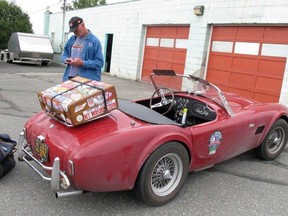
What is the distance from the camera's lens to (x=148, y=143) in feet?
9.71

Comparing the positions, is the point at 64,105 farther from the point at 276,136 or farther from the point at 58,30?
the point at 58,30

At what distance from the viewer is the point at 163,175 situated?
3219 mm

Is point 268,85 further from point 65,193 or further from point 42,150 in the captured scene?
point 65,193

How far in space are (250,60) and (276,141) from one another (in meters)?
5.55

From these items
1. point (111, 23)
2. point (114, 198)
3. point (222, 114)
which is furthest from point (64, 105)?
point (111, 23)

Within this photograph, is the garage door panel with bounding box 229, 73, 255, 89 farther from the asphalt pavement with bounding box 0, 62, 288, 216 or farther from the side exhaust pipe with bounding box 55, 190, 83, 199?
the side exhaust pipe with bounding box 55, 190, 83, 199

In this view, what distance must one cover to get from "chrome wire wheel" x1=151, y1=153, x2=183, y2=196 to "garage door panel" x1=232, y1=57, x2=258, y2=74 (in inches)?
280

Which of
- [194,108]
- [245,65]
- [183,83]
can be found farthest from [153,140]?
[245,65]

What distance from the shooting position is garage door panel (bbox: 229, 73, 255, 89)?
9.69 metres

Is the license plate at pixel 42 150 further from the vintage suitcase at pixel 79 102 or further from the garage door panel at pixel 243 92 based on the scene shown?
the garage door panel at pixel 243 92

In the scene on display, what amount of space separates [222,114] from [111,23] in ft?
47.5

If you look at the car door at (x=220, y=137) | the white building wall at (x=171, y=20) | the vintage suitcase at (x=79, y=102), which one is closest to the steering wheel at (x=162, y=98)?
the car door at (x=220, y=137)

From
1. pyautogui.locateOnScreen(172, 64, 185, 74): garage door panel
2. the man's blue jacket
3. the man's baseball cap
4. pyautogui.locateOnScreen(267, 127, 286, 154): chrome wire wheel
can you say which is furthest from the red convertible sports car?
pyautogui.locateOnScreen(172, 64, 185, 74): garage door panel

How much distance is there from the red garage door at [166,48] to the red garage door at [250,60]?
5.28ft
